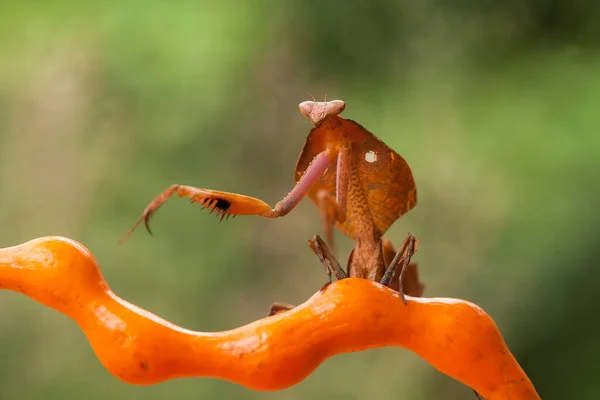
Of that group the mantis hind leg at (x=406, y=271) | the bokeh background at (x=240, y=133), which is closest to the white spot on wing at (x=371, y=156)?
the mantis hind leg at (x=406, y=271)

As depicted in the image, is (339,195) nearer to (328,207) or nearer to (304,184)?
(304,184)

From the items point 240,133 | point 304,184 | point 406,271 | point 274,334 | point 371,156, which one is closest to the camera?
point 274,334

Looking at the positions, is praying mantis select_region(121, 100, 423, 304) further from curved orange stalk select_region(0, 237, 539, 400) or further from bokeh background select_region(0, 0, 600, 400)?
bokeh background select_region(0, 0, 600, 400)

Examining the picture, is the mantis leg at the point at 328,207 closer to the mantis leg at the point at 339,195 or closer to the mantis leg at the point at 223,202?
the mantis leg at the point at 339,195

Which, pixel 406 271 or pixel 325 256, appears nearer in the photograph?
pixel 325 256

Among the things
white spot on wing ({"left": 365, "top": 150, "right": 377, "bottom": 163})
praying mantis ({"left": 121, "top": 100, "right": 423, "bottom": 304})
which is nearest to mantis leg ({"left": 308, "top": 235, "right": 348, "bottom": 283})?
praying mantis ({"left": 121, "top": 100, "right": 423, "bottom": 304})

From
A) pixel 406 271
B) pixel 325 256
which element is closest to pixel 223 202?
pixel 325 256

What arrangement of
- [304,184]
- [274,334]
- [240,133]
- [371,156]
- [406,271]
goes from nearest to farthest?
[274,334] → [304,184] → [371,156] → [406,271] → [240,133]
